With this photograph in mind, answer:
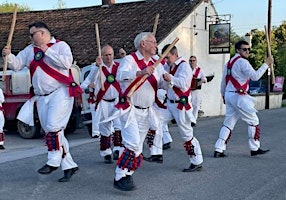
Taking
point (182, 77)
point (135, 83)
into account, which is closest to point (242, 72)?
point (182, 77)

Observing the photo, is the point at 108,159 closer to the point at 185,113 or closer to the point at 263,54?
the point at 185,113

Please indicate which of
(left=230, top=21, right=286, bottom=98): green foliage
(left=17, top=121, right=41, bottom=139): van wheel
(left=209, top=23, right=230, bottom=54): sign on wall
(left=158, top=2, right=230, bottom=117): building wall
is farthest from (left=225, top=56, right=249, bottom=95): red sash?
(left=230, top=21, right=286, bottom=98): green foliage

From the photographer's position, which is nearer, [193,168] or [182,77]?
[182,77]

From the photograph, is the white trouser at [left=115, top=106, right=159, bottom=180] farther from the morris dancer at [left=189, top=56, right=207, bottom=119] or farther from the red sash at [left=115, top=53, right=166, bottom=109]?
the morris dancer at [left=189, top=56, right=207, bottom=119]

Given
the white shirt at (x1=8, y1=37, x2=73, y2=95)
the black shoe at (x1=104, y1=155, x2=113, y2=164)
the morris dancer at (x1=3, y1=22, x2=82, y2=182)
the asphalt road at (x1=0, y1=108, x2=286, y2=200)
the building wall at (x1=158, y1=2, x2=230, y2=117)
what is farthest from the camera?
the building wall at (x1=158, y1=2, x2=230, y2=117)

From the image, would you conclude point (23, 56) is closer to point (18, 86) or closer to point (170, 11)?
point (18, 86)

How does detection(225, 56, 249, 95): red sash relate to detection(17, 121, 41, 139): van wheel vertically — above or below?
above

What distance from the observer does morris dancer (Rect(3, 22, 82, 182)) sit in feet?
20.3

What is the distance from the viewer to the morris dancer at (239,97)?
27.2ft

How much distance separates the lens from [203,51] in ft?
80.9

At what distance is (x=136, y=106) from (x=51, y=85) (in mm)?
1122

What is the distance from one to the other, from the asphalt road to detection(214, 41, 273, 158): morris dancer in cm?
28

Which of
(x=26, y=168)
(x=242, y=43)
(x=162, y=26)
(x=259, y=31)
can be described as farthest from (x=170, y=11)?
(x=259, y=31)

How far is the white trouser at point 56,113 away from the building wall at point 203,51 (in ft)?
51.8
